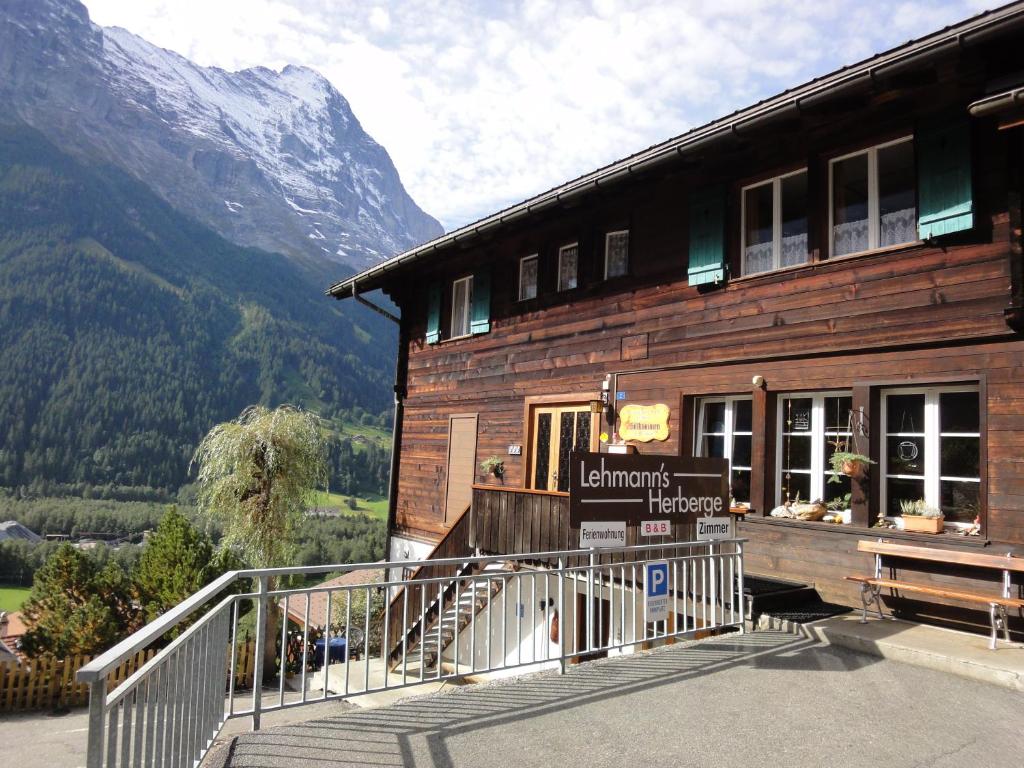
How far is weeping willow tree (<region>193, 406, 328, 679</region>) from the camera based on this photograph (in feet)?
67.0

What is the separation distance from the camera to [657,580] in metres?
6.21

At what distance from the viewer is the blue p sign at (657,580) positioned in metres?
6.10

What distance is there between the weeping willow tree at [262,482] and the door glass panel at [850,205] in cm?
1677

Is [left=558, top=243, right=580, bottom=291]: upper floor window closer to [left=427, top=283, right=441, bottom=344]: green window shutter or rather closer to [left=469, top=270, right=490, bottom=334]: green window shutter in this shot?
[left=469, top=270, right=490, bottom=334]: green window shutter

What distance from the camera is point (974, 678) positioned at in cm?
561

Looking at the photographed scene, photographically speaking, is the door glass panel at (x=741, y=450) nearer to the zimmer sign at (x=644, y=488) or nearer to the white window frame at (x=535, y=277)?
the zimmer sign at (x=644, y=488)

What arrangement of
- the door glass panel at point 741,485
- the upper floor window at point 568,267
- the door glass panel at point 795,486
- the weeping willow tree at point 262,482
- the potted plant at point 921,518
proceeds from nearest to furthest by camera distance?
the potted plant at point 921,518 < the door glass panel at point 795,486 < the door glass panel at point 741,485 < the upper floor window at point 568,267 < the weeping willow tree at point 262,482

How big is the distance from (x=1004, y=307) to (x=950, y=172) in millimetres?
1509

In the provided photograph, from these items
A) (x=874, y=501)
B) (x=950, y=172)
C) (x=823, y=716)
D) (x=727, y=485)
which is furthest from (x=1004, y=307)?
(x=823, y=716)

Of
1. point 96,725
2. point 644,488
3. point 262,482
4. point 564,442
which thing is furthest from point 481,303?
point 96,725

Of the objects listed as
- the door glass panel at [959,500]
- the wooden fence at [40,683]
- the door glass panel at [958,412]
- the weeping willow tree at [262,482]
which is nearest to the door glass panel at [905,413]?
the door glass panel at [958,412]

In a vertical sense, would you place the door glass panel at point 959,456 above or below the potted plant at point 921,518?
above

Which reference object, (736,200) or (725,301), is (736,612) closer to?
(725,301)

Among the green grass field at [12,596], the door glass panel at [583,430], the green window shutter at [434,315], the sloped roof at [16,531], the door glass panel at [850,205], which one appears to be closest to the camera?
the door glass panel at [850,205]
